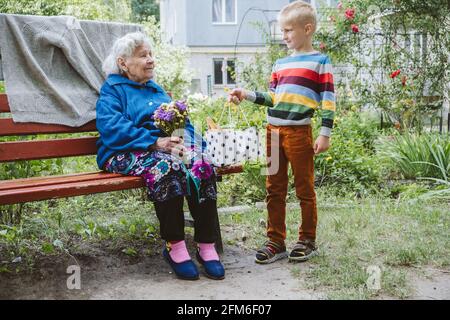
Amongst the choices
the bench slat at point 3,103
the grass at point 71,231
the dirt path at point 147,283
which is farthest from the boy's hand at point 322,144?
the bench slat at point 3,103

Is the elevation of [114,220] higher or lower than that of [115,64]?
lower

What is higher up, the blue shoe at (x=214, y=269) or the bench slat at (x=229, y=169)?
the bench slat at (x=229, y=169)

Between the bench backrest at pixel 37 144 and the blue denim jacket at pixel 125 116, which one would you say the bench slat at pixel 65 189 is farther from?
the bench backrest at pixel 37 144

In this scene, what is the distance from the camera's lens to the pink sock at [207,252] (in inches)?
125

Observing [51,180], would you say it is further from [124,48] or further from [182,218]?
[124,48]

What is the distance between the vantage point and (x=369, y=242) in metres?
3.65

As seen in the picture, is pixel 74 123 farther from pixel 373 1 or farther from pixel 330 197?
pixel 373 1

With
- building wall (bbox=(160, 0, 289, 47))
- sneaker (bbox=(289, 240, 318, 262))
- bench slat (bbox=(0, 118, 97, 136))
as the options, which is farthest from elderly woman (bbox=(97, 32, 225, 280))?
building wall (bbox=(160, 0, 289, 47))

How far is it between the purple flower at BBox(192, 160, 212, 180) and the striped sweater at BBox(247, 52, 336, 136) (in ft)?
1.61

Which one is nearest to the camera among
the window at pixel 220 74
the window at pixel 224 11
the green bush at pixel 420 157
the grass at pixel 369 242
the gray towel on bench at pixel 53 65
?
the grass at pixel 369 242

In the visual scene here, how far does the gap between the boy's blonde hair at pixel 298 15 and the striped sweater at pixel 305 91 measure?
191 millimetres
